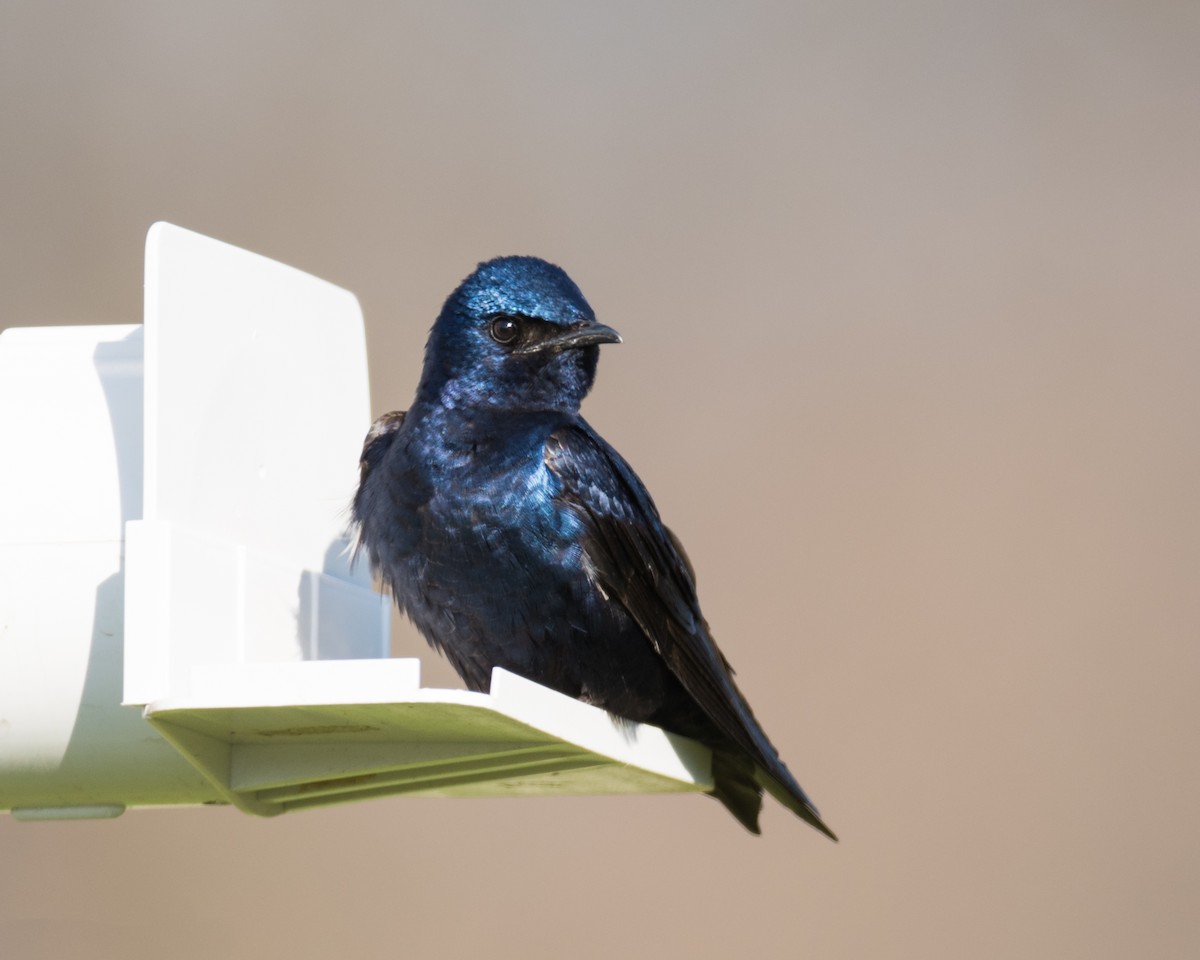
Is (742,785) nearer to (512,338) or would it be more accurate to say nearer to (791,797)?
(791,797)

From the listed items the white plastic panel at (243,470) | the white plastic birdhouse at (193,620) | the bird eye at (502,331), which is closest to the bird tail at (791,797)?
the white plastic birdhouse at (193,620)

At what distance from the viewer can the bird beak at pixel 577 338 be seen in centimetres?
289

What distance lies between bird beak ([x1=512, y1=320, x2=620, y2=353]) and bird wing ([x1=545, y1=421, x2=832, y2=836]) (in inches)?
4.8

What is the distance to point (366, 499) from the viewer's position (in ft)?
9.04

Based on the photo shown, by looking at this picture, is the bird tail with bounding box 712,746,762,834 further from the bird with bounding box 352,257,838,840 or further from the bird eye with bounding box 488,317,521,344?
the bird eye with bounding box 488,317,521,344

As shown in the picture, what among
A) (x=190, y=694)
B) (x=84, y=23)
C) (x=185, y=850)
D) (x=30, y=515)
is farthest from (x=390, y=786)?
(x=84, y=23)

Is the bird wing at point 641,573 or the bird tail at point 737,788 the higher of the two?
the bird wing at point 641,573

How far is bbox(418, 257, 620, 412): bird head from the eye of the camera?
2920mm

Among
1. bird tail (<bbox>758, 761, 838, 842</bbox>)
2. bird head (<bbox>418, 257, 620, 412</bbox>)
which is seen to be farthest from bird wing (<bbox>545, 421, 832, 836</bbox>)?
bird head (<bbox>418, 257, 620, 412</bbox>)

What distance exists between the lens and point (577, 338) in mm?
2904

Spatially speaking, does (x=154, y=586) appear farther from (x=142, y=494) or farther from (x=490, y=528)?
(x=490, y=528)

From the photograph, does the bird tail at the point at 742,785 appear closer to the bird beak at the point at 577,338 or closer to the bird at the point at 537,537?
the bird at the point at 537,537

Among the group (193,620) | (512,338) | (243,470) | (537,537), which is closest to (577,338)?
(512,338)

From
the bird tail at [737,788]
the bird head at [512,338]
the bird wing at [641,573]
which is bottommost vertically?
the bird tail at [737,788]
